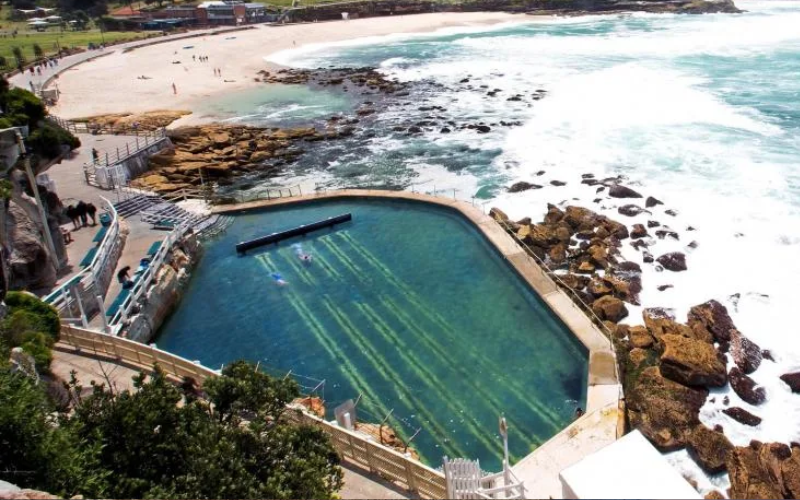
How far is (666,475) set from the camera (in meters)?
7.19

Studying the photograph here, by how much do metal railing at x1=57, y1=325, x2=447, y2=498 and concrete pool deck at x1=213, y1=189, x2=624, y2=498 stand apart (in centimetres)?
309

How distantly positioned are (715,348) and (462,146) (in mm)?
27059

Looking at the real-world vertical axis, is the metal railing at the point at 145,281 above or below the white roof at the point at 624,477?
below

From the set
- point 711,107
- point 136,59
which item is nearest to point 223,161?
point 711,107

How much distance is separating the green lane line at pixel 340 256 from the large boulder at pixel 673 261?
1394cm

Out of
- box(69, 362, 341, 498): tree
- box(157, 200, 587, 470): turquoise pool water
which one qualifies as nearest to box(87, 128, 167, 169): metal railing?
box(157, 200, 587, 470): turquoise pool water

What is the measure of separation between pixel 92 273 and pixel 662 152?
35468 mm

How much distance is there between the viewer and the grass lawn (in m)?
88.9

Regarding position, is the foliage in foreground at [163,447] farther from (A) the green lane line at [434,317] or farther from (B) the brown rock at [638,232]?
(B) the brown rock at [638,232]

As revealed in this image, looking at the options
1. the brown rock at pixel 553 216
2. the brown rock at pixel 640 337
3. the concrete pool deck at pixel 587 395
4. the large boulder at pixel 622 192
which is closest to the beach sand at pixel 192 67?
the brown rock at pixel 553 216

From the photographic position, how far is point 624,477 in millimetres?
7121

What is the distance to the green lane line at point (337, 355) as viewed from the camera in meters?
18.1

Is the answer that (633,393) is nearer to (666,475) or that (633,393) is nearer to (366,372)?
(366,372)

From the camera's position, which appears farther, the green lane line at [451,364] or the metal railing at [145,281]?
the metal railing at [145,281]
